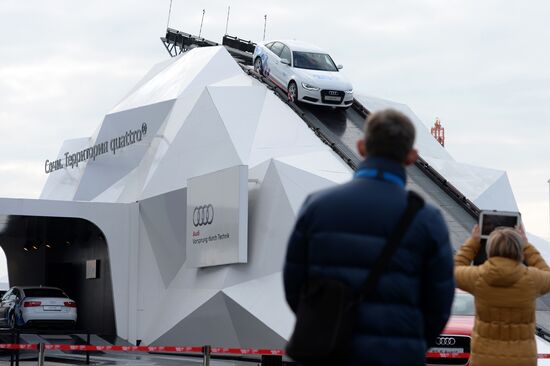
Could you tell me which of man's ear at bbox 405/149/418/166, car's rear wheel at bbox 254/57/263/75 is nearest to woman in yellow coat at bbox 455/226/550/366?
man's ear at bbox 405/149/418/166

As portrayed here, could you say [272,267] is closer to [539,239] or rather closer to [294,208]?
[294,208]

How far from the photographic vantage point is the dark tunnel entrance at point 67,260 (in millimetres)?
29484

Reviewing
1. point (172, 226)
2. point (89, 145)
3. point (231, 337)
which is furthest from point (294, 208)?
point (89, 145)

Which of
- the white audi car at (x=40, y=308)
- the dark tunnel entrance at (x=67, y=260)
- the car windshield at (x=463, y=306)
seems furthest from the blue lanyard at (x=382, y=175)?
the white audi car at (x=40, y=308)

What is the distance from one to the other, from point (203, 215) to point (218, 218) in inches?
27.8

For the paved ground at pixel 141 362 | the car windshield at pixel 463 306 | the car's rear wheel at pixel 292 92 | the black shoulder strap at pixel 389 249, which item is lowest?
the paved ground at pixel 141 362

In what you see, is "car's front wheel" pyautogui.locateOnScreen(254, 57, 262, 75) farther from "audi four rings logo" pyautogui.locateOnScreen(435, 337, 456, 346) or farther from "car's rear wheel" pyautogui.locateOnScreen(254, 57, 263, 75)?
"audi four rings logo" pyautogui.locateOnScreen(435, 337, 456, 346)

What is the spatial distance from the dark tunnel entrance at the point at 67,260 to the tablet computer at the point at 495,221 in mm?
19876

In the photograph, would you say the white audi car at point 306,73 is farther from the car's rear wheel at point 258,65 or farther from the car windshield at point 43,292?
the car windshield at point 43,292

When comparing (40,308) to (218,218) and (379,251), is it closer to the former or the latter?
(218,218)

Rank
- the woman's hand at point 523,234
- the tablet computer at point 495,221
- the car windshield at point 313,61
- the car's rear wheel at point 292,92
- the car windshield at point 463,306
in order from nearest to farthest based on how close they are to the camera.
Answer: the woman's hand at point 523,234 < the tablet computer at point 495,221 < the car windshield at point 463,306 < the car's rear wheel at point 292,92 < the car windshield at point 313,61

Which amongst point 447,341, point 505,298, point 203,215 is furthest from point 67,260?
point 505,298

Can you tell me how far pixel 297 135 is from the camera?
961 inches

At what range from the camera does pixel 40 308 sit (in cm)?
2689
